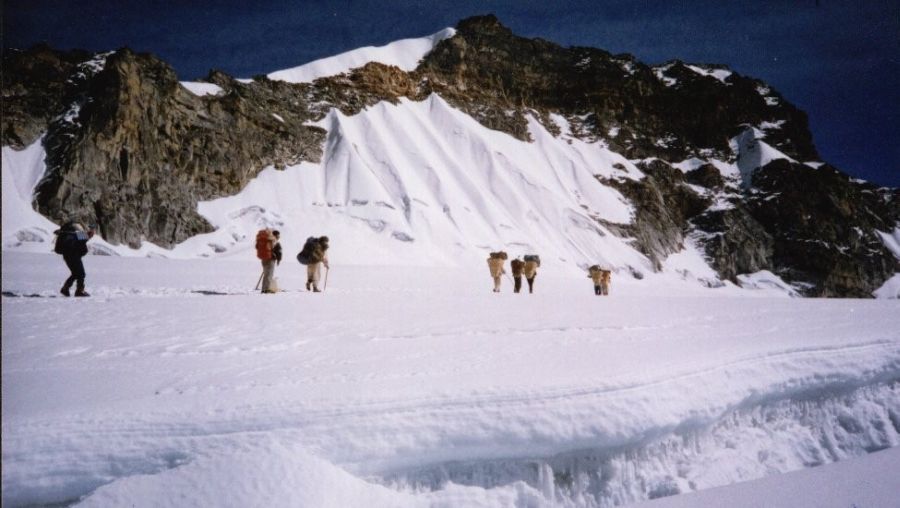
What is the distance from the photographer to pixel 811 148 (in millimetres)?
83000

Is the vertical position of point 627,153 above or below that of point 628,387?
above

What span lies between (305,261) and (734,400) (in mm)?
8123

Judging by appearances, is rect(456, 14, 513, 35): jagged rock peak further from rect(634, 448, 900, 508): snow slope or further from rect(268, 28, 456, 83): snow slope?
rect(634, 448, 900, 508): snow slope

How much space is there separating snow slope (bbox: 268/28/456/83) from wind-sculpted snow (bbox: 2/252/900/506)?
57465mm

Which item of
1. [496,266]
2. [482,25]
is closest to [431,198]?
[496,266]

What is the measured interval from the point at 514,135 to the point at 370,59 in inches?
906

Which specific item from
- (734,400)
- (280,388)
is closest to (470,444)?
(280,388)

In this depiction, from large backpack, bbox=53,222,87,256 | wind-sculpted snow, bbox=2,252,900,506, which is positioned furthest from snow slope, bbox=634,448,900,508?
large backpack, bbox=53,222,87,256

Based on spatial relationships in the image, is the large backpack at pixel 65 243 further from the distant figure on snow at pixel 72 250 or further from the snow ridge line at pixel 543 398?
the snow ridge line at pixel 543 398

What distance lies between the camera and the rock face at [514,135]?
34.4m

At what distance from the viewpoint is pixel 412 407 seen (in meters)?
3.08

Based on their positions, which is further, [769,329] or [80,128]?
[80,128]

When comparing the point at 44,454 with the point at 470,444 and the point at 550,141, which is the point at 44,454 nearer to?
the point at 470,444

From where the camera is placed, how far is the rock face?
34.4 m
